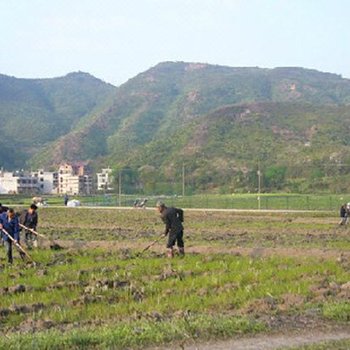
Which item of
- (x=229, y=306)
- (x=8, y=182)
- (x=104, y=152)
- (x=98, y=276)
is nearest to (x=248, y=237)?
(x=98, y=276)

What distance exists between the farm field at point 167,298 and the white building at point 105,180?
4173 inches

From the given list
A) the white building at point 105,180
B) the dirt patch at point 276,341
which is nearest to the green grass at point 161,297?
the dirt patch at point 276,341

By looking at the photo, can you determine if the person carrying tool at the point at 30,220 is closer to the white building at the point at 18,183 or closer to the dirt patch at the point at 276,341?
the dirt patch at the point at 276,341

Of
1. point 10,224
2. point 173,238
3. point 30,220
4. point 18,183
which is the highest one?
point 18,183

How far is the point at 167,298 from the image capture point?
12398mm

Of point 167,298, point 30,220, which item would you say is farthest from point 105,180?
point 167,298

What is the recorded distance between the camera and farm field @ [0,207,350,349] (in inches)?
373

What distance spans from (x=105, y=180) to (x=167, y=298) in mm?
127431

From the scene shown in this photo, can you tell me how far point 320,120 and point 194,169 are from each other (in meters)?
36.1

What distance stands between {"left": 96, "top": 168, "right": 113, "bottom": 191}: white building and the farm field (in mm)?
105992

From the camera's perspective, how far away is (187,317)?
1046cm

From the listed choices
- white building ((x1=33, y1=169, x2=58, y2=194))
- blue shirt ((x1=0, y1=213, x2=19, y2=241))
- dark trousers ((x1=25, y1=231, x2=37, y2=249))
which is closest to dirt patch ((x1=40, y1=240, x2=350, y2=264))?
dark trousers ((x1=25, y1=231, x2=37, y2=249))

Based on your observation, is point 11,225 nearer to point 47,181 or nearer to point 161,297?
point 161,297

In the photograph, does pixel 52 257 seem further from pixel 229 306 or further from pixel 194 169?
pixel 194 169
